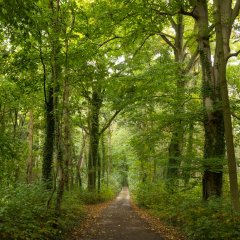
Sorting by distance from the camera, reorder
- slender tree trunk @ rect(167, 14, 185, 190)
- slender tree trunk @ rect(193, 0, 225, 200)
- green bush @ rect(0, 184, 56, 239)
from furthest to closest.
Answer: slender tree trunk @ rect(167, 14, 185, 190)
slender tree trunk @ rect(193, 0, 225, 200)
green bush @ rect(0, 184, 56, 239)

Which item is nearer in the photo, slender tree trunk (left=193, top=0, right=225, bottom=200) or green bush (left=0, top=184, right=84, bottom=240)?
green bush (left=0, top=184, right=84, bottom=240)

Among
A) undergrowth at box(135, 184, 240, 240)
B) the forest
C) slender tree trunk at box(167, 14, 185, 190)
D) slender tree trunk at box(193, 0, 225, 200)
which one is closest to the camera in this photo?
undergrowth at box(135, 184, 240, 240)

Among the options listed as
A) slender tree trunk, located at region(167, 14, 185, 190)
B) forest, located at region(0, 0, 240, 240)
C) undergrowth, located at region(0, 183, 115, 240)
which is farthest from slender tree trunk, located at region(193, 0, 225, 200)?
undergrowth, located at region(0, 183, 115, 240)

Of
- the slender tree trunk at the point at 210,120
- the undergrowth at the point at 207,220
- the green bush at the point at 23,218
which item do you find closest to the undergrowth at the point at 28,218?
the green bush at the point at 23,218

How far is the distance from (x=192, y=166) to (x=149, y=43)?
1250 cm

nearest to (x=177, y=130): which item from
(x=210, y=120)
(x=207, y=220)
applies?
(x=210, y=120)

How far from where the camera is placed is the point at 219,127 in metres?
11.9

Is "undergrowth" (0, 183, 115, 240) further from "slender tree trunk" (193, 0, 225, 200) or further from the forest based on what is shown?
"slender tree trunk" (193, 0, 225, 200)

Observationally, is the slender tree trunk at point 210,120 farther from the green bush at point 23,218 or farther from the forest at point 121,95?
the green bush at point 23,218

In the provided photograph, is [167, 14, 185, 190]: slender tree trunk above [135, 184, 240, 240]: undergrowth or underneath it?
above

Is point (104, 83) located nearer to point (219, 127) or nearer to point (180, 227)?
point (219, 127)

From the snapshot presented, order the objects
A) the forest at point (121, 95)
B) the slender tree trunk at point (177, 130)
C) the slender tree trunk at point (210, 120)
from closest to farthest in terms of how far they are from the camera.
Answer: the forest at point (121, 95)
the slender tree trunk at point (210, 120)
the slender tree trunk at point (177, 130)

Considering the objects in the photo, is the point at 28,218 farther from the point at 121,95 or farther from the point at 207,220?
the point at 121,95

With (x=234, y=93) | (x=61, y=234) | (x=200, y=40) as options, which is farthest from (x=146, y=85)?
(x=234, y=93)
